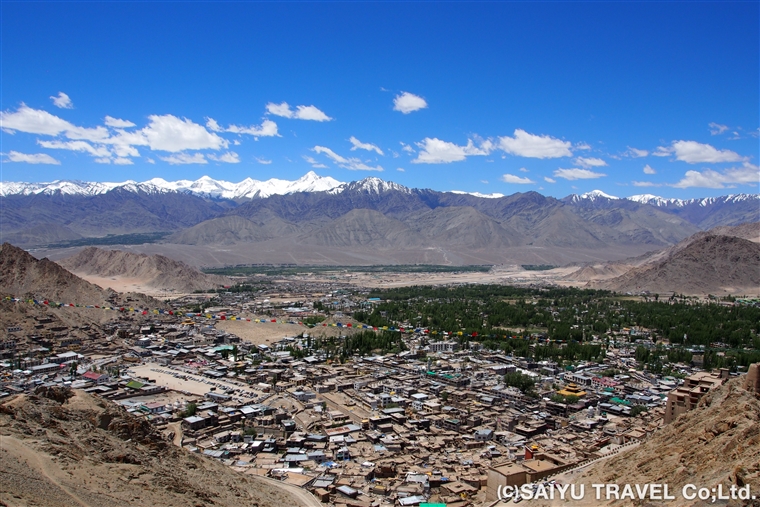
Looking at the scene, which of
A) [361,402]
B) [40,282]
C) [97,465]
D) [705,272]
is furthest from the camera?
[705,272]

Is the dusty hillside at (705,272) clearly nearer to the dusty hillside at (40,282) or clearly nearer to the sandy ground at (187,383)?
the sandy ground at (187,383)

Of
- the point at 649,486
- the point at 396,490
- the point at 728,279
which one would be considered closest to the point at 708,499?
the point at 649,486

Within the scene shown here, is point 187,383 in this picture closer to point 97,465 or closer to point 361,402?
point 361,402

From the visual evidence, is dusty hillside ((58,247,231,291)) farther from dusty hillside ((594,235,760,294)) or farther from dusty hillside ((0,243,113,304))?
dusty hillside ((594,235,760,294))

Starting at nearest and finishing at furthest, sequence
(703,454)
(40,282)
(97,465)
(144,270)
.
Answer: (703,454)
(97,465)
(40,282)
(144,270)

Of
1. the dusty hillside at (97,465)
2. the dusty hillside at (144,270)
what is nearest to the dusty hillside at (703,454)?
the dusty hillside at (97,465)

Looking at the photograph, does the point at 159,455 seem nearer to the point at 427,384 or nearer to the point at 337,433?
the point at 337,433

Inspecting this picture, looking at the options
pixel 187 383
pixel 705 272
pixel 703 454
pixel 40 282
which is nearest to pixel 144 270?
pixel 40 282
